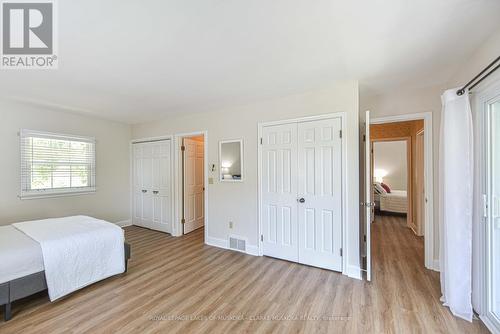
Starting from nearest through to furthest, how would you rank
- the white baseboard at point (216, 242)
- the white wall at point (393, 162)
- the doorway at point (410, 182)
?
1. the doorway at point (410, 182)
2. the white baseboard at point (216, 242)
3. the white wall at point (393, 162)

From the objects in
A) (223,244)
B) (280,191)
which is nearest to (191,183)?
(223,244)

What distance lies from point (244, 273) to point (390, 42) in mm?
2930

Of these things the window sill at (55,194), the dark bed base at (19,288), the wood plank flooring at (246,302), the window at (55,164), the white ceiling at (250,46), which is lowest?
the wood plank flooring at (246,302)

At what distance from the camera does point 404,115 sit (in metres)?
2.97

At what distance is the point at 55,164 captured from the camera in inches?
151

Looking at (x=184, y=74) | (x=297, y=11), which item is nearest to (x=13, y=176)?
(x=184, y=74)

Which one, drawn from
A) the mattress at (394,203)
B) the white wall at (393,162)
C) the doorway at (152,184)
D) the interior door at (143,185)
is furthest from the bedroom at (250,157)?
the white wall at (393,162)

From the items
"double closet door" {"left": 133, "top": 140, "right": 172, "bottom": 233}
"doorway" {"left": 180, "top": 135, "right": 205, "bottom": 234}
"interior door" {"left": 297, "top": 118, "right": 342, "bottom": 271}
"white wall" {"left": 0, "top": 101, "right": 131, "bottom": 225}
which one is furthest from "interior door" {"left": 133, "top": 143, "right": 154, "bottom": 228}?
"interior door" {"left": 297, "top": 118, "right": 342, "bottom": 271}

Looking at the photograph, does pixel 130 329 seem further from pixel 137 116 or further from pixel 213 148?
pixel 137 116

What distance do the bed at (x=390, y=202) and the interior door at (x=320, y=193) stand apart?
414 cm

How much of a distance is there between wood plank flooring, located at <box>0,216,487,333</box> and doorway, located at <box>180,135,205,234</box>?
54.9 inches

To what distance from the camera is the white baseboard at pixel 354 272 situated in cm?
261

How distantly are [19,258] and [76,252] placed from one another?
41 centimetres

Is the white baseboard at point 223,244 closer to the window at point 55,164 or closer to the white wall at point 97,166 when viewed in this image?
the white wall at point 97,166
